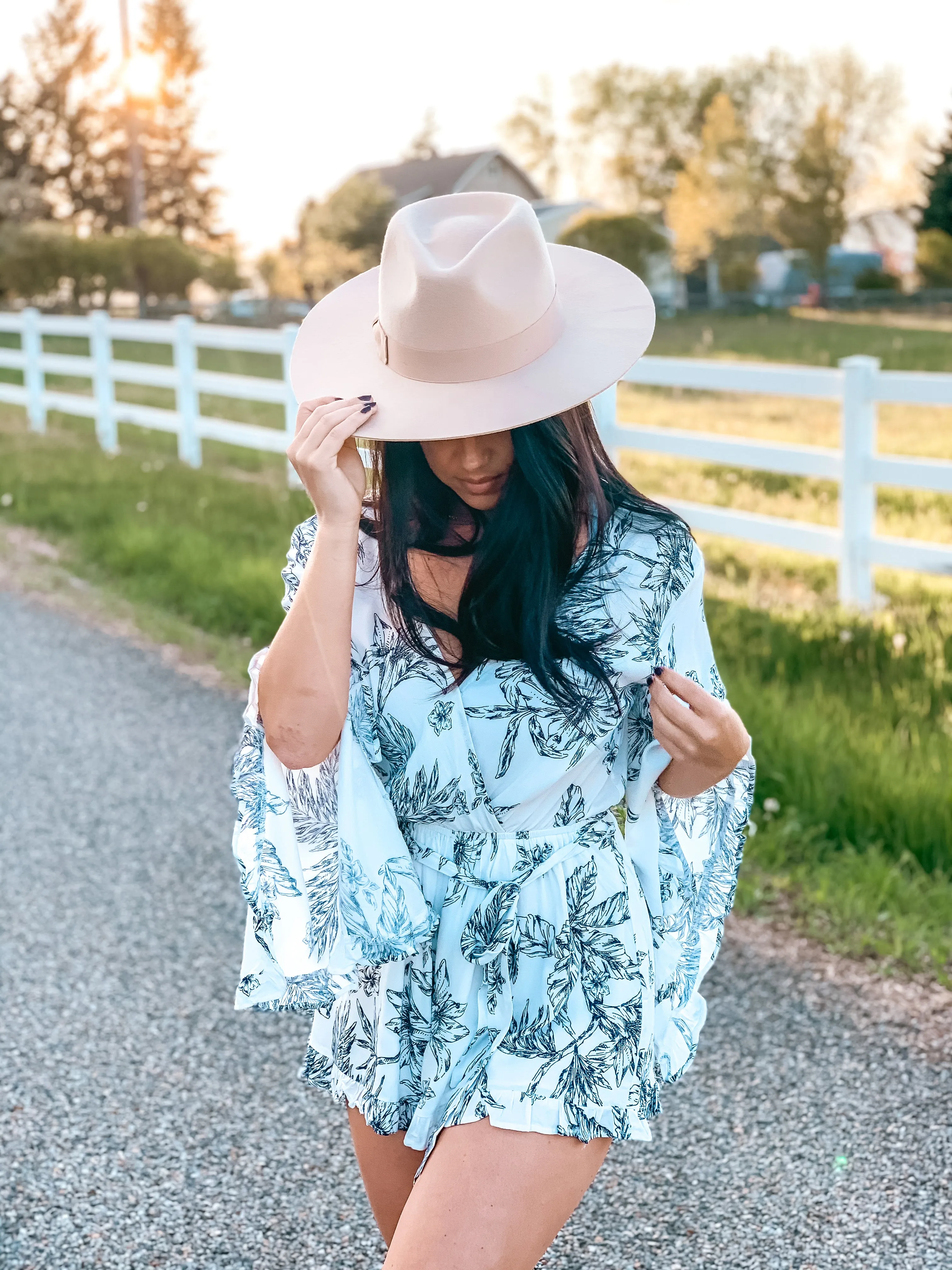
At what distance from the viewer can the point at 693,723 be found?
1.84m

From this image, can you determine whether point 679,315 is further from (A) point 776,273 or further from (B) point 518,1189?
(B) point 518,1189

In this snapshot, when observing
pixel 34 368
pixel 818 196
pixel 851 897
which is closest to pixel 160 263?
pixel 34 368

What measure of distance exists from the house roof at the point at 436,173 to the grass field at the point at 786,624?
50.8 m

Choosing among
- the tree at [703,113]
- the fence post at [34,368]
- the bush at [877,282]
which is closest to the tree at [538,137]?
the tree at [703,113]

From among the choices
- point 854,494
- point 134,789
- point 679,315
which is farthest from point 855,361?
point 679,315

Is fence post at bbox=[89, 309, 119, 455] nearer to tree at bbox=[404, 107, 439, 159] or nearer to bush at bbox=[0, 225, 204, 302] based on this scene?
bush at bbox=[0, 225, 204, 302]

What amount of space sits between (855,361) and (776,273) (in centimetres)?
6306

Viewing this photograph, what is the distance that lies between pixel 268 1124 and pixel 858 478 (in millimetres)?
4425

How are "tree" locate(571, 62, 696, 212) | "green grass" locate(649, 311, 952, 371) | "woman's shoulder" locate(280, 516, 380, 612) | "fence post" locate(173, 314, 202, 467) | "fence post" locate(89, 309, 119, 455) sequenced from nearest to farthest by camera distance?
"woman's shoulder" locate(280, 516, 380, 612) < "fence post" locate(173, 314, 202, 467) < "fence post" locate(89, 309, 119, 455) < "green grass" locate(649, 311, 952, 371) < "tree" locate(571, 62, 696, 212)

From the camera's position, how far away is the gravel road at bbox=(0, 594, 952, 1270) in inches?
98.8

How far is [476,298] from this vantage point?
6.06 feet

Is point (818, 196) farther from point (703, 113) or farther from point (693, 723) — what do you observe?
point (693, 723)

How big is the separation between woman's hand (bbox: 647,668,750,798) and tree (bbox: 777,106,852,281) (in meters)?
64.6

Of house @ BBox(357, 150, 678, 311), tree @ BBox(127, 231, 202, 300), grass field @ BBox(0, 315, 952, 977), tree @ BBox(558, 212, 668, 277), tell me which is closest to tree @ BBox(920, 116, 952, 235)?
house @ BBox(357, 150, 678, 311)
